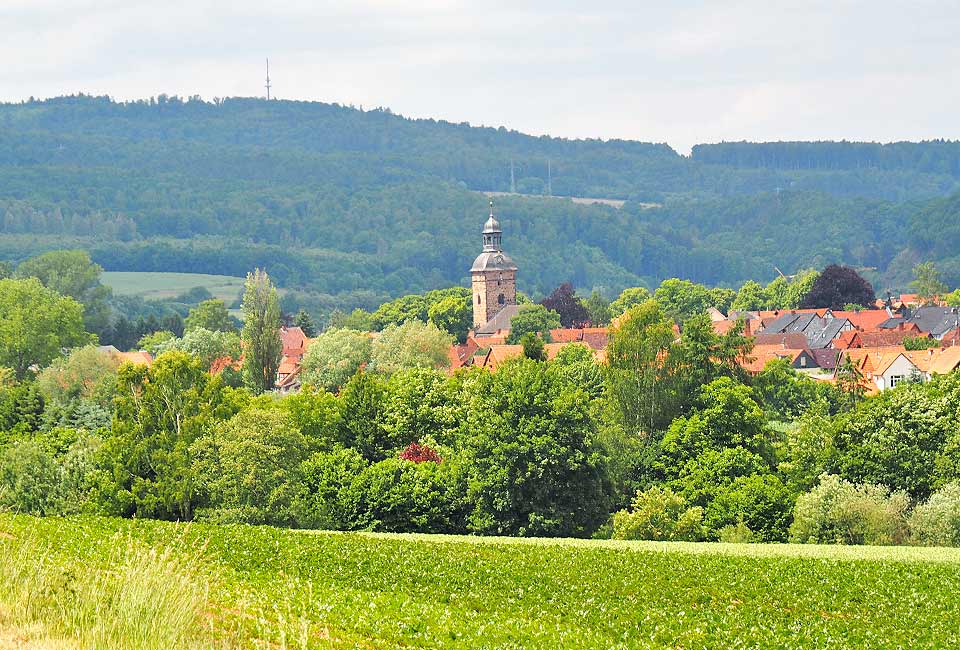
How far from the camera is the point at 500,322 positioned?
490 feet

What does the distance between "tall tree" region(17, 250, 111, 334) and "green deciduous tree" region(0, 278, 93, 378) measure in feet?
127

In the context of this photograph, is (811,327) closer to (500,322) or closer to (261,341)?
(500,322)

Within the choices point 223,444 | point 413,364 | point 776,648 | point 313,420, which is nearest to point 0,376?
point 413,364

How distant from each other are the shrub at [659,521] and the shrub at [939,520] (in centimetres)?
730

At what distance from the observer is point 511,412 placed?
171 feet

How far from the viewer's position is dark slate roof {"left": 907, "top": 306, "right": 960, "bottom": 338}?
138m

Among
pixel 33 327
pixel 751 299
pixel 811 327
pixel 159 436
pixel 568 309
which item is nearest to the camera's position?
pixel 159 436

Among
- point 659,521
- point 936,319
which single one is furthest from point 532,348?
point 936,319

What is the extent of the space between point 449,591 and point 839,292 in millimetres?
138250

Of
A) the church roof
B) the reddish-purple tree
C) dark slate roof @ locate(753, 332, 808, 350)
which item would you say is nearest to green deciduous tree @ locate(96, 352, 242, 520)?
the reddish-purple tree

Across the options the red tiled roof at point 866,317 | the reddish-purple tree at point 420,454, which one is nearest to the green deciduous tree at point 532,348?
the reddish-purple tree at point 420,454

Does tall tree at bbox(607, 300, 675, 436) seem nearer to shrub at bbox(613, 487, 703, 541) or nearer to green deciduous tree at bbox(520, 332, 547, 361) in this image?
green deciduous tree at bbox(520, 332, 547, 361)

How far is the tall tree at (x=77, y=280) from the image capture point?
160m

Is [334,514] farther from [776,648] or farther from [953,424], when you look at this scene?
[776,648]
